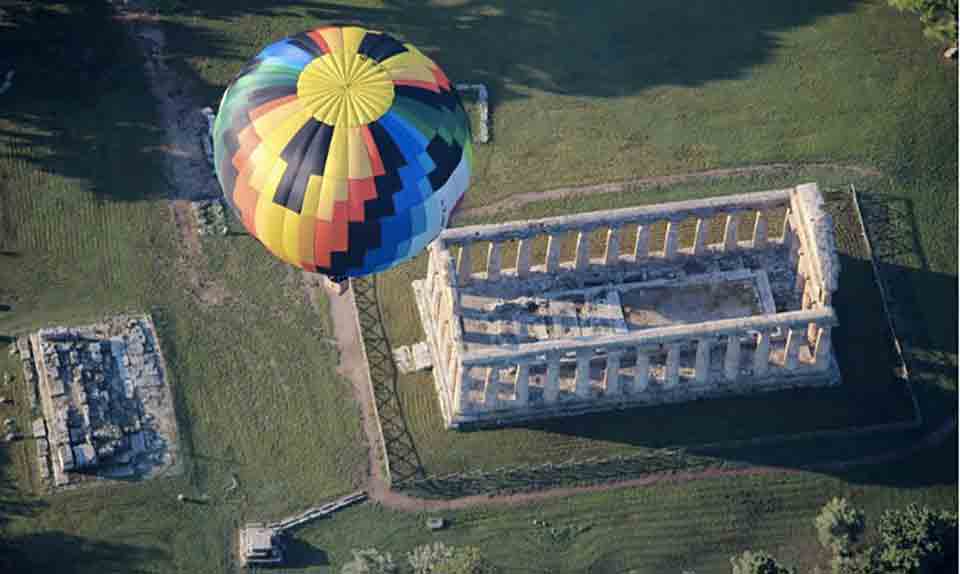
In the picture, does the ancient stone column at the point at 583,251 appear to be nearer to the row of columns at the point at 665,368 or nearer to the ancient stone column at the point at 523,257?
the ancient stone column at the point at 523,257

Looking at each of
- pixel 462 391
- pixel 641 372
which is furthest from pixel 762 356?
pixel 462 391

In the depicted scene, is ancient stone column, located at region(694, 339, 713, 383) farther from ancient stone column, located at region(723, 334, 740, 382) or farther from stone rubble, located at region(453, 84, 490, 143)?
stone rubble, located at region(453, 84, 490, 143)

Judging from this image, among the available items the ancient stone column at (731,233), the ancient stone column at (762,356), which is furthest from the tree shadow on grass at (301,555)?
the ancient stone column at (731,233)

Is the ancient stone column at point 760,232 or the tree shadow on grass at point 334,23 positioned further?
the tree shadow on grass at point 334,23

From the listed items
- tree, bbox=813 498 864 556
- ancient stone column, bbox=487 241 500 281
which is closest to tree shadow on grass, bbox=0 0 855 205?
ancient stone column, bbox=487 241 500 281

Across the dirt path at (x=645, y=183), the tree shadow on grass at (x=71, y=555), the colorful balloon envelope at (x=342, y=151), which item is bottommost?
the tree shadow on grass at (x=71, y=555)

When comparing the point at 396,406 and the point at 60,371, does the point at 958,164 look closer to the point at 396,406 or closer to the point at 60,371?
the point at 396,406

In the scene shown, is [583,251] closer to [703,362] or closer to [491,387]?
[703,362]
